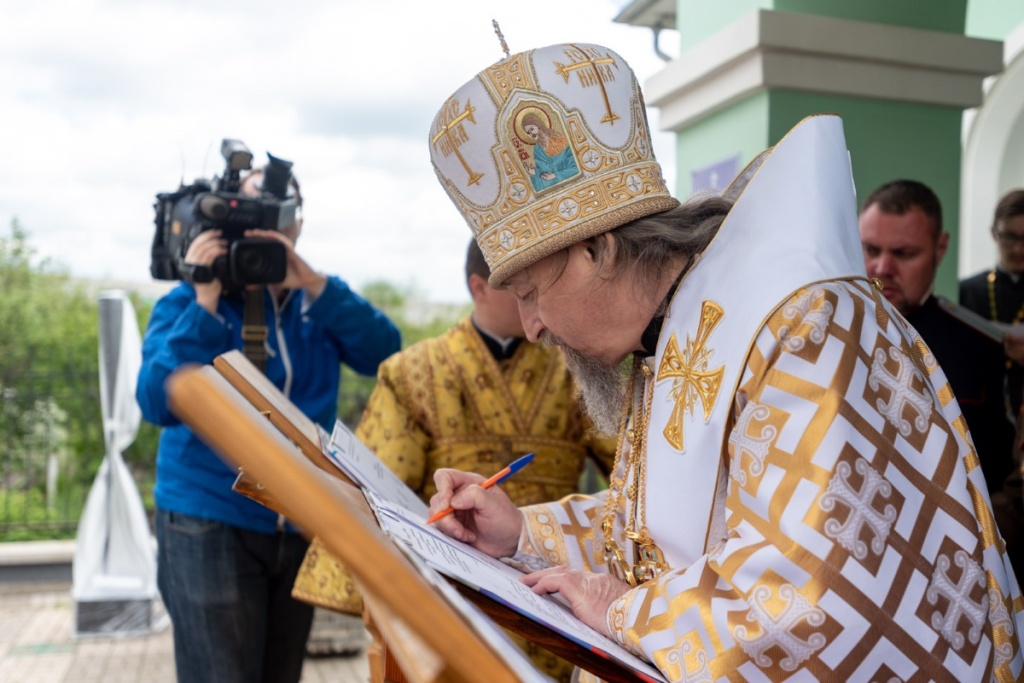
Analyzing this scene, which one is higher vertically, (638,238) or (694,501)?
(638,238)

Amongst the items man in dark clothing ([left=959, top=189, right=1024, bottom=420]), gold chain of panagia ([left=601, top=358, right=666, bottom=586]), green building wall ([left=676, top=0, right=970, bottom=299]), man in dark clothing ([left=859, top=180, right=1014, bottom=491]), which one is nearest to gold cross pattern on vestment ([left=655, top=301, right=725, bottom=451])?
gold chain of panagia ([left=601, top=358, right=666, bottom=586])

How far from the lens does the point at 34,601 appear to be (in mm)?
7512

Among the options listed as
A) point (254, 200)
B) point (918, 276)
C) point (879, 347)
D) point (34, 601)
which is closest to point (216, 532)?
point (254, 200)

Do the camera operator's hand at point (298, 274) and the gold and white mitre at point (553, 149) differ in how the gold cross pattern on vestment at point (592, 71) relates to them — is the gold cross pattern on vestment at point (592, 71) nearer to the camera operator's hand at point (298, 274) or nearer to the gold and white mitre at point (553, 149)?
the gold and white mitre at point (553, 149)

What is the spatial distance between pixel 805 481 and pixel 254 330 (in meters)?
2.14

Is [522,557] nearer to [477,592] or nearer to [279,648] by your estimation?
[477,592]

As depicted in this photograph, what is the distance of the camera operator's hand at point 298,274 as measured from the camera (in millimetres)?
3094

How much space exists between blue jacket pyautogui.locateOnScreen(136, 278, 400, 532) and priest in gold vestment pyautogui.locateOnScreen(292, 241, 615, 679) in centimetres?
23

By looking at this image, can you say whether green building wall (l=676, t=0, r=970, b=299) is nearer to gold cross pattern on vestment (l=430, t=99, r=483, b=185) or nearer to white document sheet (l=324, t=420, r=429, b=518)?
gold cross pattern on vestment (l=430, t=99, r=483, b=185)

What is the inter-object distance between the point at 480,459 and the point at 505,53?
1.48m

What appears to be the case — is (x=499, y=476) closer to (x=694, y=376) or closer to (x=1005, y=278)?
(x=694, y=376)

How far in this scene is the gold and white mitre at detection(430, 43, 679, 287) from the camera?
1.64m

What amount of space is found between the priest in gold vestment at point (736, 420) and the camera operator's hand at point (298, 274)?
4.56 ft

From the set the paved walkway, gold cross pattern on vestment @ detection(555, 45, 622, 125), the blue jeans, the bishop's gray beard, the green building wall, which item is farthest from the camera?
the paved walkway
